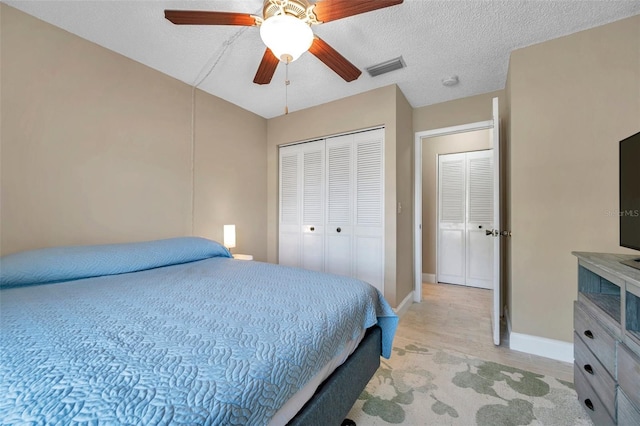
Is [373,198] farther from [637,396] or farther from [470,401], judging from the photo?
[637,396]

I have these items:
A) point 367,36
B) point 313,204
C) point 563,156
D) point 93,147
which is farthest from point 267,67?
point 563,156

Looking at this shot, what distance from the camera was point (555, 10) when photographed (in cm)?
174

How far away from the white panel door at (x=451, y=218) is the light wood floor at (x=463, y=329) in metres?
0.44

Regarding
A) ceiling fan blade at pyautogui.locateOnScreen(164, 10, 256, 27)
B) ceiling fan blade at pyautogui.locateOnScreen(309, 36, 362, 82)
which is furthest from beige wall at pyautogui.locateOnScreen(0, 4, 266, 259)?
ceiling fan blade at pyautogui.locateOnScreen(309, 36, 362, 82)

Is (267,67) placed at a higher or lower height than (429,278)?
higher

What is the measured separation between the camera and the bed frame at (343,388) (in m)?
0.92

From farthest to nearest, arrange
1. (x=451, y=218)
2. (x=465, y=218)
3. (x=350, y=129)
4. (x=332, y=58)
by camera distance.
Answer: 1. (x=451, y=218)
2. (x=465, y=218)
3. (x=350, y=129)
4. (x=332, y=58)

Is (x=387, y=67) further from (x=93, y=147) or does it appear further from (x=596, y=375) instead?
(x=93, y=147)

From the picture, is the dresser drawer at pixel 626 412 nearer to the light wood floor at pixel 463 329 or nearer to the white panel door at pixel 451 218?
the light wood floor at pixel 463 329

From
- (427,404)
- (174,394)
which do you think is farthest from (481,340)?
(174,394)

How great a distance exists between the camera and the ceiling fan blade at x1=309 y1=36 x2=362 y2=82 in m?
1.56

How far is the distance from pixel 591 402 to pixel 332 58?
7.73 ft

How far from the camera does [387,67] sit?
2.40 metres

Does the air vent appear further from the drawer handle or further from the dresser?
the drawer handle
